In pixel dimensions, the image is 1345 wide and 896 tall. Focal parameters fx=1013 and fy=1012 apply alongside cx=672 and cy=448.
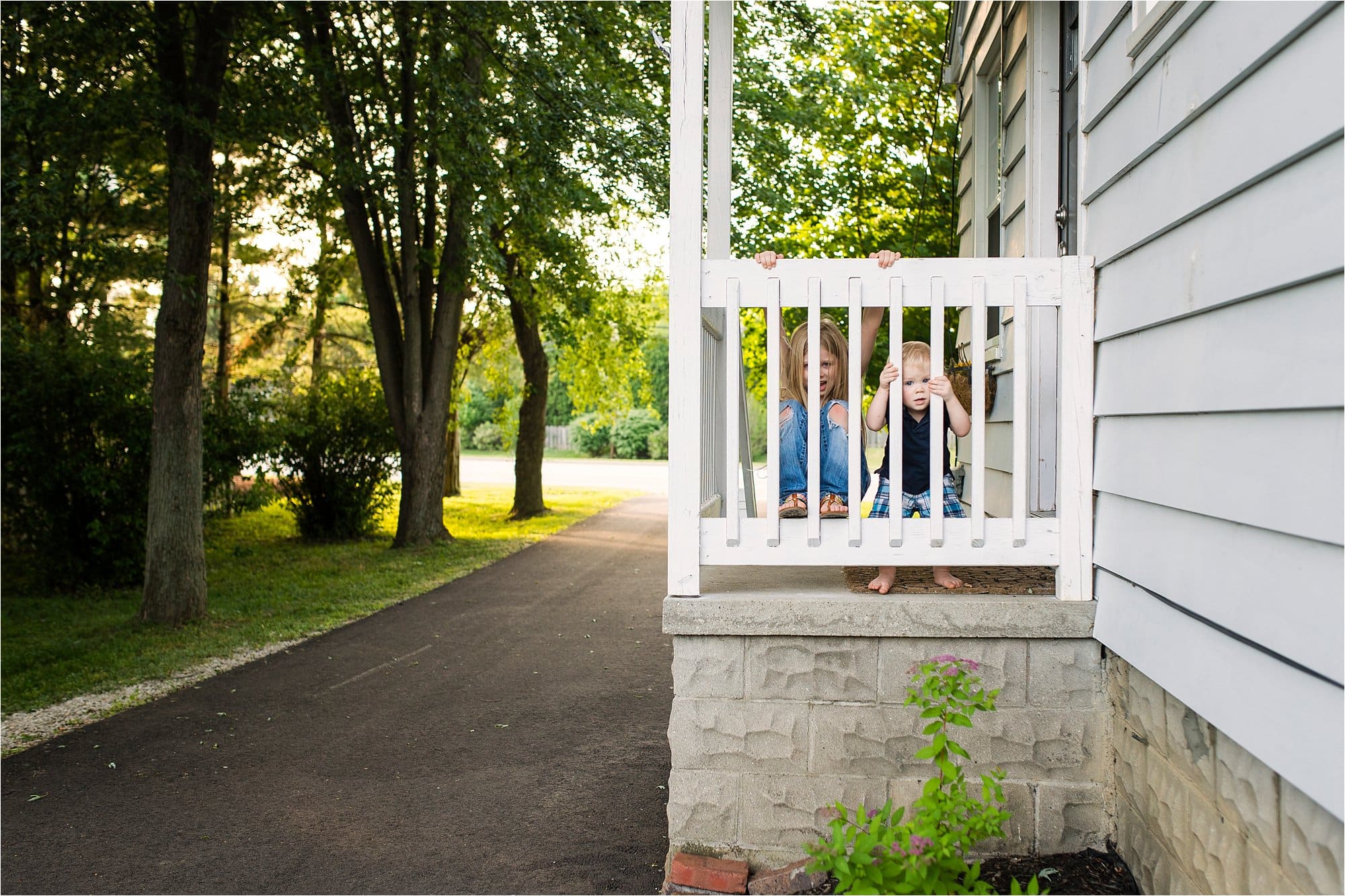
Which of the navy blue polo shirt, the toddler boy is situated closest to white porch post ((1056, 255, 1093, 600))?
the toddler boy

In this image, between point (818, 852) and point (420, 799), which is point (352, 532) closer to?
point (420, 799)

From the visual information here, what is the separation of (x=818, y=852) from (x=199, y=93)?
306 inches

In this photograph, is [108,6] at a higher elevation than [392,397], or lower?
higher

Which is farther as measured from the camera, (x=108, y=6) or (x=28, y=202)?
(x=108, y=6)

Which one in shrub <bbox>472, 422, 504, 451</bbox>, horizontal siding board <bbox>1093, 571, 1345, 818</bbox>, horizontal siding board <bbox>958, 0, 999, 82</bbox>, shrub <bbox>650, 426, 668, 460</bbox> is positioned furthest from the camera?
shrub <bbox>472, 422, 504, 451</bbox>

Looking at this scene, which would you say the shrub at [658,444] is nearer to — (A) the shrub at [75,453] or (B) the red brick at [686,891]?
(A) the shrub at [75,453]

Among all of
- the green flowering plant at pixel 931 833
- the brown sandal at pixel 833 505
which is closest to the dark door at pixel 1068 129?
the brown sandal at pixel 833 505

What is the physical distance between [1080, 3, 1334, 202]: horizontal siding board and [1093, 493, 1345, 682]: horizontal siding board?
1.01m

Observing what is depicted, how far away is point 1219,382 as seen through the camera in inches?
93.2

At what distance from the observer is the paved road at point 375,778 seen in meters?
3.60

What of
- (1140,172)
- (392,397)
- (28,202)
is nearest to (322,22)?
(28,202)

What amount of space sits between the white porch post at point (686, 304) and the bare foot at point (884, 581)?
54cm

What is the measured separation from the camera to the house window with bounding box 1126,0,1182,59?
2.69 metres

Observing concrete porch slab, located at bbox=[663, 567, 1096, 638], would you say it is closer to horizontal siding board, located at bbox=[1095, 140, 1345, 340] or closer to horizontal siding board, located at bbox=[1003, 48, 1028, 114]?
horizontal siding board, located at bbox=[1095, 140, 1345, 340]
